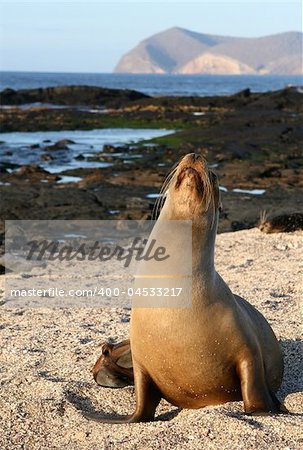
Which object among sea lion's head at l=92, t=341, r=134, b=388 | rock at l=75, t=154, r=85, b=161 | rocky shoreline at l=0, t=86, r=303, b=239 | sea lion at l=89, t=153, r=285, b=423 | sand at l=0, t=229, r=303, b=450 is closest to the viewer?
sand at l=0, t=229, r=303, b=450

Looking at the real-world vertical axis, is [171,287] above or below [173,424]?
above

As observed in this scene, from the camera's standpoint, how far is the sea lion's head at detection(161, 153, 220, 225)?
174 inches

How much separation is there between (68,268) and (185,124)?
87.6ft

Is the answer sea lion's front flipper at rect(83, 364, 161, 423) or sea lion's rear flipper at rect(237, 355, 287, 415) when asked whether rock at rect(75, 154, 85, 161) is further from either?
sea lion's rear flipper at rect(237, 355, 287, 415)

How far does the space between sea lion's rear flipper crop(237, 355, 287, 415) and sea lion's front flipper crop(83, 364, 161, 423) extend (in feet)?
1.78

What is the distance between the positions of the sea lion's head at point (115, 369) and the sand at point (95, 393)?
0.19 ft

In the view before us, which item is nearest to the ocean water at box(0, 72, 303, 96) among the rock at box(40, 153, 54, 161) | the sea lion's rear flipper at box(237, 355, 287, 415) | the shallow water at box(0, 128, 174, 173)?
the shallow water at box(0, 128, 174, 173)

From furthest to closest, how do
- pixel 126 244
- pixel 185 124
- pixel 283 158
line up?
pixel 185 124 → pixel 283 158 → pixel 126 244

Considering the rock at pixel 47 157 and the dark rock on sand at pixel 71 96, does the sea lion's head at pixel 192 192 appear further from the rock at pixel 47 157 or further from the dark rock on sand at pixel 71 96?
the dark rock on sand at pixel 71 96

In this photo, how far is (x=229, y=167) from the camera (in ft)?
65.4

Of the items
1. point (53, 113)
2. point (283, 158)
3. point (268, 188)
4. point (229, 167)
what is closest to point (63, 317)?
point (268, 188)

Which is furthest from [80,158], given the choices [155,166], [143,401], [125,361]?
[143,401]

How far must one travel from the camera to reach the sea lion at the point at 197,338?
439 cm

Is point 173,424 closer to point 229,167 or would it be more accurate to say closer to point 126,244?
Result: point 126,244
